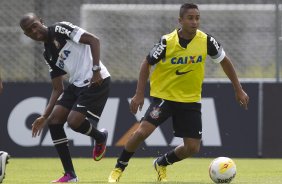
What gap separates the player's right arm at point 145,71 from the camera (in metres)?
9.77

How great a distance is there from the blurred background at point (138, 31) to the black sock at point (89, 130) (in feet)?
15.2

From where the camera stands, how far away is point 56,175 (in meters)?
12.1

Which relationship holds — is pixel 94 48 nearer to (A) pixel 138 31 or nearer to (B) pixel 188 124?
(B) pixel 188 124

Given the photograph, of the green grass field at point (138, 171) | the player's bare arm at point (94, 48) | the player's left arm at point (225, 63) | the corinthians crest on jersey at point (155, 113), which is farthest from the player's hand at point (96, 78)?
the player's left arm at point (225, 63)

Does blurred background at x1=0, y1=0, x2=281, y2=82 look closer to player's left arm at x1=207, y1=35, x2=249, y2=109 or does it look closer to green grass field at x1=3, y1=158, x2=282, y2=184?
green grass field at x1=3, y1=158, x2=282, y2=184

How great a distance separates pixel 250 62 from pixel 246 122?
4.19ft

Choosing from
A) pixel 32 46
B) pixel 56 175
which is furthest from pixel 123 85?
pixel 56 175

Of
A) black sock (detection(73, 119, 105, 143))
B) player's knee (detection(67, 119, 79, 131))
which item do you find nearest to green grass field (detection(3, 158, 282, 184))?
black sock (detection(73, 119, 105, 143))

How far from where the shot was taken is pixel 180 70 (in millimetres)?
10273

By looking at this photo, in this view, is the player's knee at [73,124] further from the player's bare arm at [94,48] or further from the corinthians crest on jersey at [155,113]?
the corinthians crest on jersey at [155,113]

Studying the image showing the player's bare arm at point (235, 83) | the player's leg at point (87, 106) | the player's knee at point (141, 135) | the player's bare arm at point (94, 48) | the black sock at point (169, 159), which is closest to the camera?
the player's knee at point (141, 135)

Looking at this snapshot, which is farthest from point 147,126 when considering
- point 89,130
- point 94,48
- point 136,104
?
point 89,130

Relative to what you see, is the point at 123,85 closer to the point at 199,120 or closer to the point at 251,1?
the point at 251,1

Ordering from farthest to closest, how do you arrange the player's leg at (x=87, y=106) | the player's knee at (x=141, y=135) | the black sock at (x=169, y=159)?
the player's leg at (x=87, y=106)
the black sock at (x=169, y=159)
the player's knee at (x=141, y=135)
